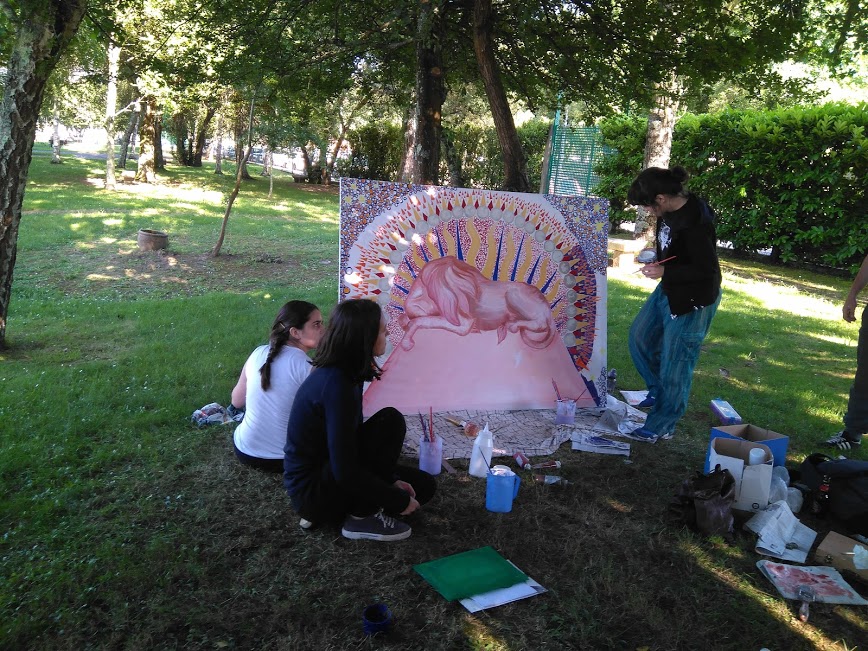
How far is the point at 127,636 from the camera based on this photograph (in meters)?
2.13

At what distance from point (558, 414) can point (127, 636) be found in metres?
2.93

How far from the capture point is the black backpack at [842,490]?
121 inches

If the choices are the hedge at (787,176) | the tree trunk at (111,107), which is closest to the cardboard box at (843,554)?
the hedge at (787,176)

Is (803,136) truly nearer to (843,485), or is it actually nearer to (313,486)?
(843,485)

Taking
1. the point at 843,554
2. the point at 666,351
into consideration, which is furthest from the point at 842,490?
the point at 666,351

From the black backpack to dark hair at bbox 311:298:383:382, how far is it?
2462 mm

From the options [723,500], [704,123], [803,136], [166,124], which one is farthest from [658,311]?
[166,124]

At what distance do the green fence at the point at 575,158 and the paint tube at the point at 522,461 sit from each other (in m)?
10.4

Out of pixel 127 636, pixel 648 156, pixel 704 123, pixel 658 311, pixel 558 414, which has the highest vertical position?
pixel 704 123

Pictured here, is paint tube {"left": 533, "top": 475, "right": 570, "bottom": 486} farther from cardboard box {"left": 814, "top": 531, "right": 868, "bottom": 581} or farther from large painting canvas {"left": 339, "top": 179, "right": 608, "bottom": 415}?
cardboard box {"left": 814, "top": 531, "right": 868, "bottom": 581}

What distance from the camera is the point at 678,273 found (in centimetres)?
374

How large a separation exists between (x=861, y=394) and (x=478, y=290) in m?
2.53

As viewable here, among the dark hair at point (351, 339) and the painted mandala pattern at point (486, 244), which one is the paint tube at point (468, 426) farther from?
the dark hair at point (351, 339)

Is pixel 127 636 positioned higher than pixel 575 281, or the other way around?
pixel 575 281
